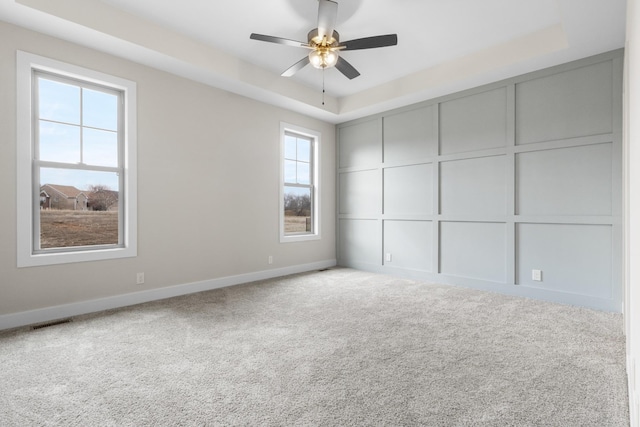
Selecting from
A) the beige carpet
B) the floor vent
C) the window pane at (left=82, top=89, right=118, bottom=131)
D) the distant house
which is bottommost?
the beige carpet

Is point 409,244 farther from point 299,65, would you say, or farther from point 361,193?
point 299,65

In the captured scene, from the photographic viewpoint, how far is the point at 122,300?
3.36 meters

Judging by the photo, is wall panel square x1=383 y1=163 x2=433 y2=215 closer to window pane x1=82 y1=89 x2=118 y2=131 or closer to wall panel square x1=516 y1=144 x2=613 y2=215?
wall panel square x1=516 y1=144 x2=613 y2=215

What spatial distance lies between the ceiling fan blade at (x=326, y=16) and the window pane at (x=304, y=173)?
263 centimetres

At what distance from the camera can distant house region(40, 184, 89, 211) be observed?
3025 millimetres

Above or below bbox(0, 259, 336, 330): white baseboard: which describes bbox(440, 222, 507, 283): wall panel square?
above

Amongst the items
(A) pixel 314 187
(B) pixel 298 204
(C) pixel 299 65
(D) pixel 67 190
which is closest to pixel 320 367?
(C) pixel 299 65

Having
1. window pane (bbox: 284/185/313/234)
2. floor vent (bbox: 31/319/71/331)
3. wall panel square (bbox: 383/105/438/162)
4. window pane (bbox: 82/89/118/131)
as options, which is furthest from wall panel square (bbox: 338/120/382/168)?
floor vent (bbox: 31/319/71/331)

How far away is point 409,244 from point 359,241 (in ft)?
3.10

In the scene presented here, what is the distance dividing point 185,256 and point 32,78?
2215 mm

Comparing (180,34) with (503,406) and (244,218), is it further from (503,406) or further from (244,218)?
(503,406)

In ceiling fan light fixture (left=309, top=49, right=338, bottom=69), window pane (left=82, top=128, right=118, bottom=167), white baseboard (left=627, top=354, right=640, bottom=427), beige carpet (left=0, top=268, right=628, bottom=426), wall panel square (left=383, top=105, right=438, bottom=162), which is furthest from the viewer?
wall panel square (left=383, top=105, right=438, bottom=162)

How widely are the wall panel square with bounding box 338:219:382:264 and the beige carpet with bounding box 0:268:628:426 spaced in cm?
188

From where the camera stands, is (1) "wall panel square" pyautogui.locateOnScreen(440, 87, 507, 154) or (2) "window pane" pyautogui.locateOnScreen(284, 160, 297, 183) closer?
(1) "wall panel square" pyautogui.locateOnScreen(440, 87, 507, 154)
